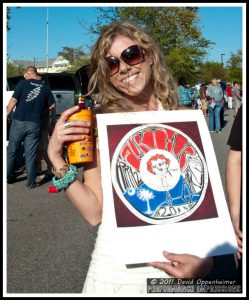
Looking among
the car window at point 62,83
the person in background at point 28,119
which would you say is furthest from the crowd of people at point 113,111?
the car window at point 62,83

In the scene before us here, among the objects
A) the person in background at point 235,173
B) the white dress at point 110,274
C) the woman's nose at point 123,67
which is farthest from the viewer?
the person in background at point 235,173

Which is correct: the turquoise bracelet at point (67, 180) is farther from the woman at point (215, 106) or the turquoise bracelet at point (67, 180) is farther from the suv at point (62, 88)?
the woman at point (215, 106)

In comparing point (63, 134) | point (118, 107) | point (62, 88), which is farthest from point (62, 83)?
point (63, 134)

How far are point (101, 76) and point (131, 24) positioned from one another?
0.96 feet

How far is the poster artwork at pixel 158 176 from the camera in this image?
5.27 ft

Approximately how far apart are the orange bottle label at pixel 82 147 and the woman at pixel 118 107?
0.08 feet

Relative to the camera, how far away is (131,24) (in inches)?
76.0

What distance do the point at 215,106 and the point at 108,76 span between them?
12.7 meters

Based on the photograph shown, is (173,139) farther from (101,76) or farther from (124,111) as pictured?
(101,76)

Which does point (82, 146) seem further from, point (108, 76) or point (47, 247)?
point (47, 247)

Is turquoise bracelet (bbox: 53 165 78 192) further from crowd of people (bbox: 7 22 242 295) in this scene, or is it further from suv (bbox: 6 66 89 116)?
suv (bbox: 6 66 89 116)

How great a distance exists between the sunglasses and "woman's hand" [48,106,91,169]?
29cm

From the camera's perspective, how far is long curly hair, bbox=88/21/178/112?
183 centimetres

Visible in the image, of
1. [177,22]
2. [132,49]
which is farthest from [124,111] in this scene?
[177,22]
